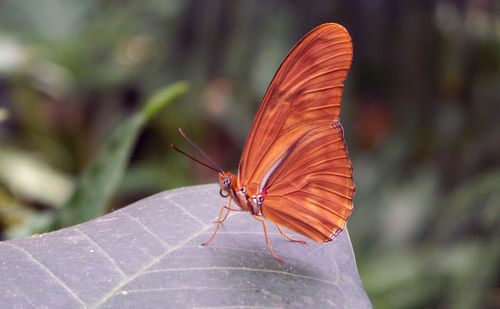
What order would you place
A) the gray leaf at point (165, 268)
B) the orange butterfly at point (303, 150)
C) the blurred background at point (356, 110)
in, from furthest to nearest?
the blurred background at point (356, 110) → the orange butterfly at point (303, 150) → the gray leaf at point (165, 268)

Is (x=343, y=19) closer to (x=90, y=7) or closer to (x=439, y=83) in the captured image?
(x=439, y=83)

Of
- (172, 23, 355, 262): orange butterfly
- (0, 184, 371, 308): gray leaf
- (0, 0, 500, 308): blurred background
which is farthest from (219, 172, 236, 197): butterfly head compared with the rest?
(0, 0, 500, 308): blurred background

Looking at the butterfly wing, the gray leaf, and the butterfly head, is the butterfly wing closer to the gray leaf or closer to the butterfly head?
the butterfly head

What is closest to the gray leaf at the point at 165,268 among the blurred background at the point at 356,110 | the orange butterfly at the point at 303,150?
the orange butterfly at the point at 303,150

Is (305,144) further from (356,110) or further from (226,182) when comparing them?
(356,110)

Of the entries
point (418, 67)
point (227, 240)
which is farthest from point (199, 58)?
point (227, 240)

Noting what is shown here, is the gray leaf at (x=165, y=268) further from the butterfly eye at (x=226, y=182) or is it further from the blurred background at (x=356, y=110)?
the blurred background at (x=356, y=110)
